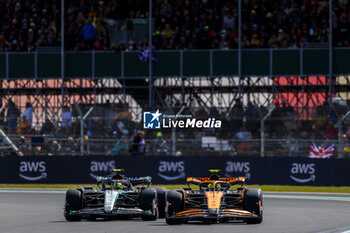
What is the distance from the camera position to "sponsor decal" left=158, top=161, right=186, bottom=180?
28.8 metres

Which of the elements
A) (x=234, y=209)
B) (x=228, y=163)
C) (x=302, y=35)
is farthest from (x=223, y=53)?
(x=234, y=209)

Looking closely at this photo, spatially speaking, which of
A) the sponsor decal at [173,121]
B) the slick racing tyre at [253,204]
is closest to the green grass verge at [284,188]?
the sponsor decal at [173,121]

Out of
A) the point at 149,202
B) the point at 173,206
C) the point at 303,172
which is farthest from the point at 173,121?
the point at 173,206

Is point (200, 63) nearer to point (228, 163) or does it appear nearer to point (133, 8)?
point (133, 8)

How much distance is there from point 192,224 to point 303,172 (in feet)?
43.5

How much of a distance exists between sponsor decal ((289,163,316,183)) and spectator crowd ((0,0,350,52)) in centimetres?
1083

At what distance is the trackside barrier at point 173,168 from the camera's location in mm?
27750

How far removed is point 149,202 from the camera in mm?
15922

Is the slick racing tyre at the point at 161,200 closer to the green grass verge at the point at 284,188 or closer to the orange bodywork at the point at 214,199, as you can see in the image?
the orange bodywork at the point at 214,199

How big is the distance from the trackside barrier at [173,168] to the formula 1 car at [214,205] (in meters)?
12.2

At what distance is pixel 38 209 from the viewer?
19281 mm

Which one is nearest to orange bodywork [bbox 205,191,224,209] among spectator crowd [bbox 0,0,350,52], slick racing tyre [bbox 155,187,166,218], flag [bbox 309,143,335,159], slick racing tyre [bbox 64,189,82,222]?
slick racing tyre [bbox 155,187,166,218]

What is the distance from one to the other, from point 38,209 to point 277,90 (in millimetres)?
20866

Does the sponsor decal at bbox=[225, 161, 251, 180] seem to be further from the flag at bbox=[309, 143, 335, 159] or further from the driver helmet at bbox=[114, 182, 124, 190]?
the driver helmet at bbox=[114, 182, 124, 190]
